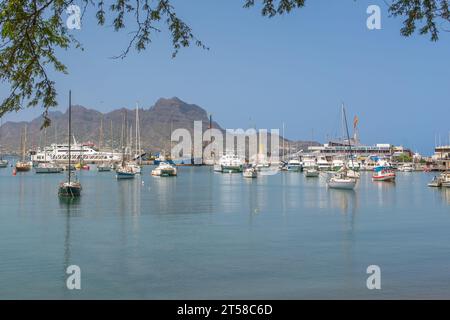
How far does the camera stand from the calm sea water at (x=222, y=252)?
1880 cm

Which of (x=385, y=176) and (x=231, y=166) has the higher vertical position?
(x=231, y=166)

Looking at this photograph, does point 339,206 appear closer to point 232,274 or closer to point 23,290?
point 232,274

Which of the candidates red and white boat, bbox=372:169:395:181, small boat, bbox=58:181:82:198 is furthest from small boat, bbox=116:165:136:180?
red and white boat, bbox=372:169:395:181

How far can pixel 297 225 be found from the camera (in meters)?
37.2

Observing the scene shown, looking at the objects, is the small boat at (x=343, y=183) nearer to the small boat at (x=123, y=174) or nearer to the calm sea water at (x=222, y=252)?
the calm sea water at (x=222, y=252)

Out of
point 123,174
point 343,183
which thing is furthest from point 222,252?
point 123,174

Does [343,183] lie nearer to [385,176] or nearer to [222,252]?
[385,176]

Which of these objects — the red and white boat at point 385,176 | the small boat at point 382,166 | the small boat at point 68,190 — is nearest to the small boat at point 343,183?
the red and white boat at point 385,176

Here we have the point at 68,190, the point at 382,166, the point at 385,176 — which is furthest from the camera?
the point at 382,166

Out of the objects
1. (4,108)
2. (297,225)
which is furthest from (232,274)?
(297,225)

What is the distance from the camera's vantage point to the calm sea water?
18797mm

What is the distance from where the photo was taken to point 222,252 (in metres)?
25.7
